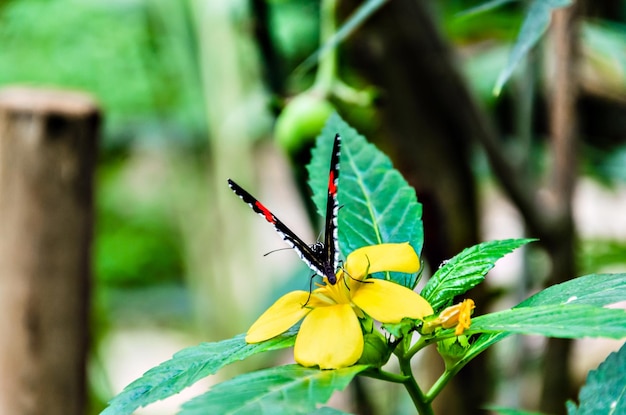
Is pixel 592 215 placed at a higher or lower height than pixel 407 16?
lower

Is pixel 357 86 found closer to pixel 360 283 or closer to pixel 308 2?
pixel 308 2

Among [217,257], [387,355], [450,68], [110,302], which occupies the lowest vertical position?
[110,302]

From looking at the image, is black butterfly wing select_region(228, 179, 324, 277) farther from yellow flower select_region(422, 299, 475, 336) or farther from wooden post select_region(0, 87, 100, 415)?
wooden post select_region(0, 87, 100, 415)

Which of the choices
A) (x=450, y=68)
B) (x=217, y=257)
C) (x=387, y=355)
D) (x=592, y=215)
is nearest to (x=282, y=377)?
(x=387, y=355)

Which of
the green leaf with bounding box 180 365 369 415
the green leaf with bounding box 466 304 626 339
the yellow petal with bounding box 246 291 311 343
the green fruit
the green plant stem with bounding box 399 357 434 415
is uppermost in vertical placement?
the green fruit

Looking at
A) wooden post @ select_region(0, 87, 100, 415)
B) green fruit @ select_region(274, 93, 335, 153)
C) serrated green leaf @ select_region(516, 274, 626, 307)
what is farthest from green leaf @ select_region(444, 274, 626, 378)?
wooden post @ select_region(0, 87, 100, 415)

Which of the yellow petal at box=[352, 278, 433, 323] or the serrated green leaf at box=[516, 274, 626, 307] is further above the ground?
the yellow petal at box=[352, 278, 433, 323]

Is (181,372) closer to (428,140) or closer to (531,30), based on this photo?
(531,30)
